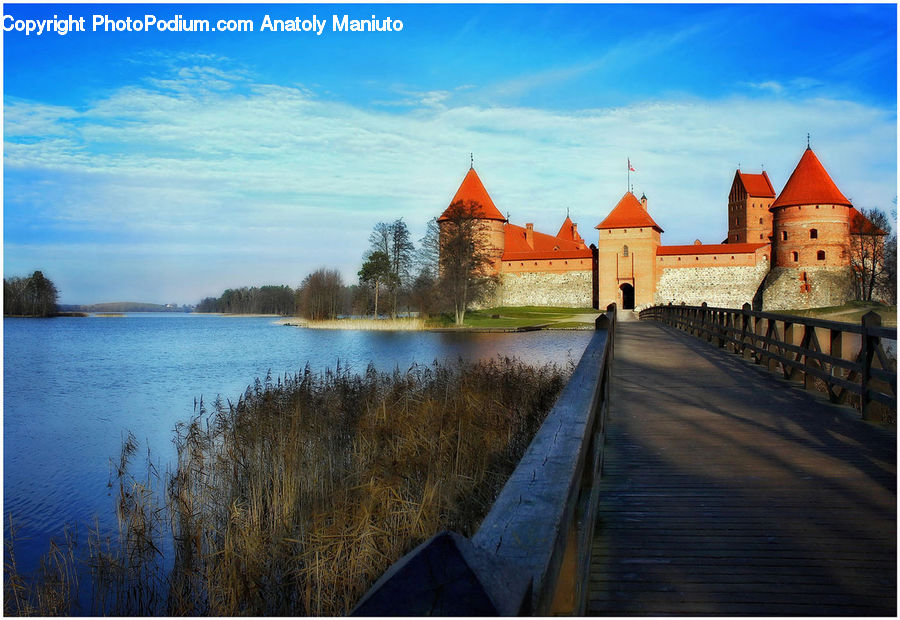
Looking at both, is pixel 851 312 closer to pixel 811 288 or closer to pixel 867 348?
pixel 811 288

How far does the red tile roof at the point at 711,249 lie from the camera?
1822 inches

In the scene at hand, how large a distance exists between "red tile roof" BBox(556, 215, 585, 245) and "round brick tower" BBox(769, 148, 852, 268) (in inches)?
1128

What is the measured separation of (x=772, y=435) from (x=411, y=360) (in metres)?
→ 13.9

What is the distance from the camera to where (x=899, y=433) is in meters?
4.30

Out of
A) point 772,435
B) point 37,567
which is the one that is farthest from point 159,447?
point 772,435

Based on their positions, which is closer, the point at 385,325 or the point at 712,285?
the point at 385,325

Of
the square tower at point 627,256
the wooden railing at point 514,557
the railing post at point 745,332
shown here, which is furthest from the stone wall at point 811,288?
the wooden railing at point 514,557

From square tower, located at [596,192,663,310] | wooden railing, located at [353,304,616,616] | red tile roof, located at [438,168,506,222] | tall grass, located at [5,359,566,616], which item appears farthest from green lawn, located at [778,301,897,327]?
wooden railing, located at [353,304,616,616]

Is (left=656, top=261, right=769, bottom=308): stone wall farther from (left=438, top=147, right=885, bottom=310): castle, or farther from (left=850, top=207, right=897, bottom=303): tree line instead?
(left=850, top=207, right=897, bottom=303): tree line

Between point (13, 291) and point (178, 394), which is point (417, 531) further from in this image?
point (13, 291)

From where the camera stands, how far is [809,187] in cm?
4406

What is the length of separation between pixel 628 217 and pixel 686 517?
46564 millimetres

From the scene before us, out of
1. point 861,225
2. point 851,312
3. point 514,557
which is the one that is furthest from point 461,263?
point 514,557

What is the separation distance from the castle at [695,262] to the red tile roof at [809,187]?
2.6 inches
